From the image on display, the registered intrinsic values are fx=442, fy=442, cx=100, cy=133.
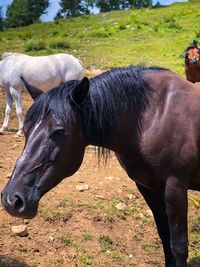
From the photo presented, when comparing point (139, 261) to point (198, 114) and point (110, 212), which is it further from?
point (198, 114)

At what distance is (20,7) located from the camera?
48.5 metres

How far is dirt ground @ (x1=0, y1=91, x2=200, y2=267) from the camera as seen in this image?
394 cm

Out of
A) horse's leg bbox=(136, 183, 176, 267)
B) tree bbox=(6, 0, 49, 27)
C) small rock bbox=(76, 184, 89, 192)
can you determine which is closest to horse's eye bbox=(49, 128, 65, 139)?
horse's leg bbox=(136, 183, 176, 267)

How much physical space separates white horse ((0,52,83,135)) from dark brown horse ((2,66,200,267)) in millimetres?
4659

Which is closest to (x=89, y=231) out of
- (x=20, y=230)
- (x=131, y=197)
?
(x=20, y=230)

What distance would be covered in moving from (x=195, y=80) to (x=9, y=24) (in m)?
34.4

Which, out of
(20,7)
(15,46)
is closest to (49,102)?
(15,46)

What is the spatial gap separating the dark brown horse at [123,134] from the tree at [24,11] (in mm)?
41641

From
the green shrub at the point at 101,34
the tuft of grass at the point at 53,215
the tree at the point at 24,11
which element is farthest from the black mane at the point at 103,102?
the tree at the point at 24,11

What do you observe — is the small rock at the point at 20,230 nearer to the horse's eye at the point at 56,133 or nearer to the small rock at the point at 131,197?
the small rock at the point at 131,197

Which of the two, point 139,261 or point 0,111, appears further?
point 0,111

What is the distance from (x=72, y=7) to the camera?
5291cm

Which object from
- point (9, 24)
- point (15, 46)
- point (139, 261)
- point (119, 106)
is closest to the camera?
point (119, 106)

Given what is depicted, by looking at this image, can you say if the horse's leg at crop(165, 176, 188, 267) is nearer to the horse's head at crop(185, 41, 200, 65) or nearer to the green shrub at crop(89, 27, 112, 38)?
the horse's head at crop(185, 41, 200, 65)
